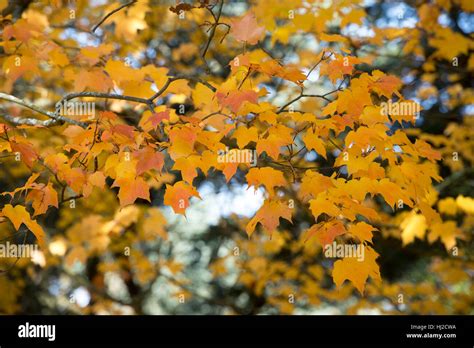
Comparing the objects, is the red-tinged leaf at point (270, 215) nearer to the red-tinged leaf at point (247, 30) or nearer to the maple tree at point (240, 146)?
the maple tree at point (240, 146)

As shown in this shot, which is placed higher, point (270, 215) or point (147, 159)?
point (147, 159)

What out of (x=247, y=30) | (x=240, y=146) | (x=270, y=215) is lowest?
(x=270, y=215)

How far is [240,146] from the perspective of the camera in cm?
277

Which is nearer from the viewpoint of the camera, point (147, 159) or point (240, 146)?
point (147, 159)

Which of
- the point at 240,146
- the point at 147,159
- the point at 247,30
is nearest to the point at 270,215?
the point at 240,146

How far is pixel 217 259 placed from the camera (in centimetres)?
723

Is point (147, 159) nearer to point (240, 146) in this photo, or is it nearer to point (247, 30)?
point (240, 146)

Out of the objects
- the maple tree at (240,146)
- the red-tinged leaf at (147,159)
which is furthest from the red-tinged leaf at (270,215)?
the red-tinged leaf at (147,159)

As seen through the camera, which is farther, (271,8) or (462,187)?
(462,187)

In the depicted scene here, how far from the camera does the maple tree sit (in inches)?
109

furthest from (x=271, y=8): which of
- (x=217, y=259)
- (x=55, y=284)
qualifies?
(x=55, y=284)
